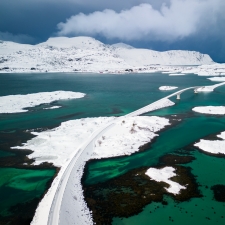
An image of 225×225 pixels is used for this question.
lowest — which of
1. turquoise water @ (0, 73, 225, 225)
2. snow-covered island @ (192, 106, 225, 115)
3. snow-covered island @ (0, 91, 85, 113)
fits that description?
turquoise water @ (0, 73, 225, 225)

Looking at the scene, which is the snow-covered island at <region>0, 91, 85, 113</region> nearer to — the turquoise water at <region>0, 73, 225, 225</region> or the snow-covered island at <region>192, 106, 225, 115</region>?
the turquoise water at <region>0, 73, 225, 225</region>

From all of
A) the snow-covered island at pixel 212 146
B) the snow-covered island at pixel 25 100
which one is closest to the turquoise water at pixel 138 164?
the snow-covered island at pixel 212 146

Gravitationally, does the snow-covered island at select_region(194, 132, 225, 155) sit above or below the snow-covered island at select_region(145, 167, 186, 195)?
above

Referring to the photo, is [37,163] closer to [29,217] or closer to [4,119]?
[29,217]

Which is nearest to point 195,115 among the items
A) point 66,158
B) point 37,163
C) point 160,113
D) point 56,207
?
point 160,113

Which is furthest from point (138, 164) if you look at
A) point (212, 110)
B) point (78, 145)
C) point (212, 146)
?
point (212, 110)

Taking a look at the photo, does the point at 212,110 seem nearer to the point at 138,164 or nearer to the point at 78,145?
the point at 138,164

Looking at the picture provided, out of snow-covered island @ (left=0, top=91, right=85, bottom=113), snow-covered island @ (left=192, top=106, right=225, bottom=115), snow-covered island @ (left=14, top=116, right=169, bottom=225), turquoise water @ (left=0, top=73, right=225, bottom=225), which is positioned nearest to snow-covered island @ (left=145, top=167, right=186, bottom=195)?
turquoise water @ (left=0, top=73, right=225, bottom=225)
